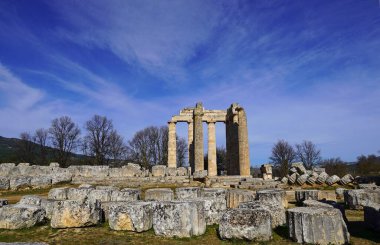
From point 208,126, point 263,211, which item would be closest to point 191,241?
point 263,211

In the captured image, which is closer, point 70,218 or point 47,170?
point 70,218

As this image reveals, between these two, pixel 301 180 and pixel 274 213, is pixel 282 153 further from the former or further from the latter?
pixel 274 213

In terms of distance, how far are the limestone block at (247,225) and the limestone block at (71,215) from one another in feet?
13.8

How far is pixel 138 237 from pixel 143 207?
92 centimetres

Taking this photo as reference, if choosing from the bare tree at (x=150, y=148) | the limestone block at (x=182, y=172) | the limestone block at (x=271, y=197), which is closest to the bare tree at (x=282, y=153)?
the bare tree at (x=150, y=148)

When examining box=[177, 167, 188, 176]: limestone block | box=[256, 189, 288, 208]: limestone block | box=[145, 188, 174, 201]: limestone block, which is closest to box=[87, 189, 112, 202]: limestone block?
box=[145, 188, 174, 201]: limestone block

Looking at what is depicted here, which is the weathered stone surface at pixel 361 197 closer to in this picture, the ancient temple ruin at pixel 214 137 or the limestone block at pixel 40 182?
the ancient temple ruin at pixel 214 137

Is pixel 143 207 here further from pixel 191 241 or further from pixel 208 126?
pixel 208 126

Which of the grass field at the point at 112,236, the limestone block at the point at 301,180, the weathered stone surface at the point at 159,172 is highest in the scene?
the weathered stone surface at the point at 159,172

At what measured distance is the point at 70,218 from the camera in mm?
9023

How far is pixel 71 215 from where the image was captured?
9.05 m

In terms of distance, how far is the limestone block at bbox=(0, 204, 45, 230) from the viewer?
361 inches

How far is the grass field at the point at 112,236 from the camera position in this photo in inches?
297

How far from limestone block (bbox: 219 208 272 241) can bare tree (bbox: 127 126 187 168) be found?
4882 centimetres
